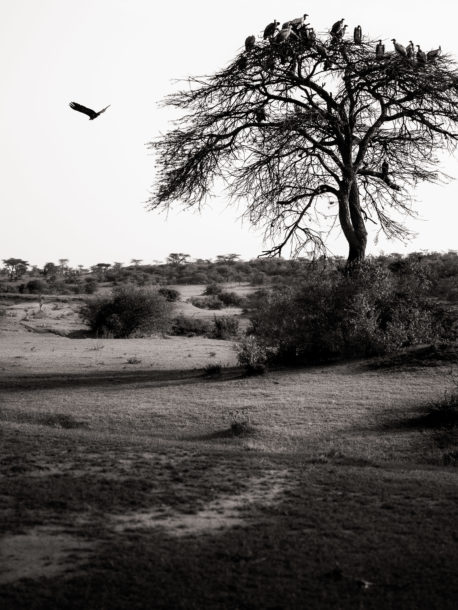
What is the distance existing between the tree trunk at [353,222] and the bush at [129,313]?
15.4 m

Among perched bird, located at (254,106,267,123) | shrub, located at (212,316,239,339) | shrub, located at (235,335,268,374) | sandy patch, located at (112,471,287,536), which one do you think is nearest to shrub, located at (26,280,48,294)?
shrub, located at (212,316,239,339)

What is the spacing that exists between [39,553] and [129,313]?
28018 mm

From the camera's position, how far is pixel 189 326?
3691 cm

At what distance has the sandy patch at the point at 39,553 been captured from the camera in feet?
15.6

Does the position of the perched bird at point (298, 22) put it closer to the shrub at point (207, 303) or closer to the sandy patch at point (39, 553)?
the sandy patch at point (39, 553)

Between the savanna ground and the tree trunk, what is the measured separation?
5.64 metres

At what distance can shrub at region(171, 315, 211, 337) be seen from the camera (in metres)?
35.5

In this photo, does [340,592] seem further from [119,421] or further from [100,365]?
[100,365]

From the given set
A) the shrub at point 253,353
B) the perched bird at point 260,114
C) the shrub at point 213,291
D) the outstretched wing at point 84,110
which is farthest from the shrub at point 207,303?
the outstretched wing at point 84,110

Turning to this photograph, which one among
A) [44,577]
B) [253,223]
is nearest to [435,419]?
[44,577]

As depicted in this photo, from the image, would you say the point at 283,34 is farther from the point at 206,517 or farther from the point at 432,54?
the point at 206,517

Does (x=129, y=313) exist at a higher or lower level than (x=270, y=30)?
lower

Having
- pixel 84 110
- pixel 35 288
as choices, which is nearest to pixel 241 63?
pixel 84 110

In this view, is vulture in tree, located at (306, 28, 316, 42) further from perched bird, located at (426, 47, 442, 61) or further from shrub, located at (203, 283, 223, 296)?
shrub, located at (203, 283, 223, 296)
